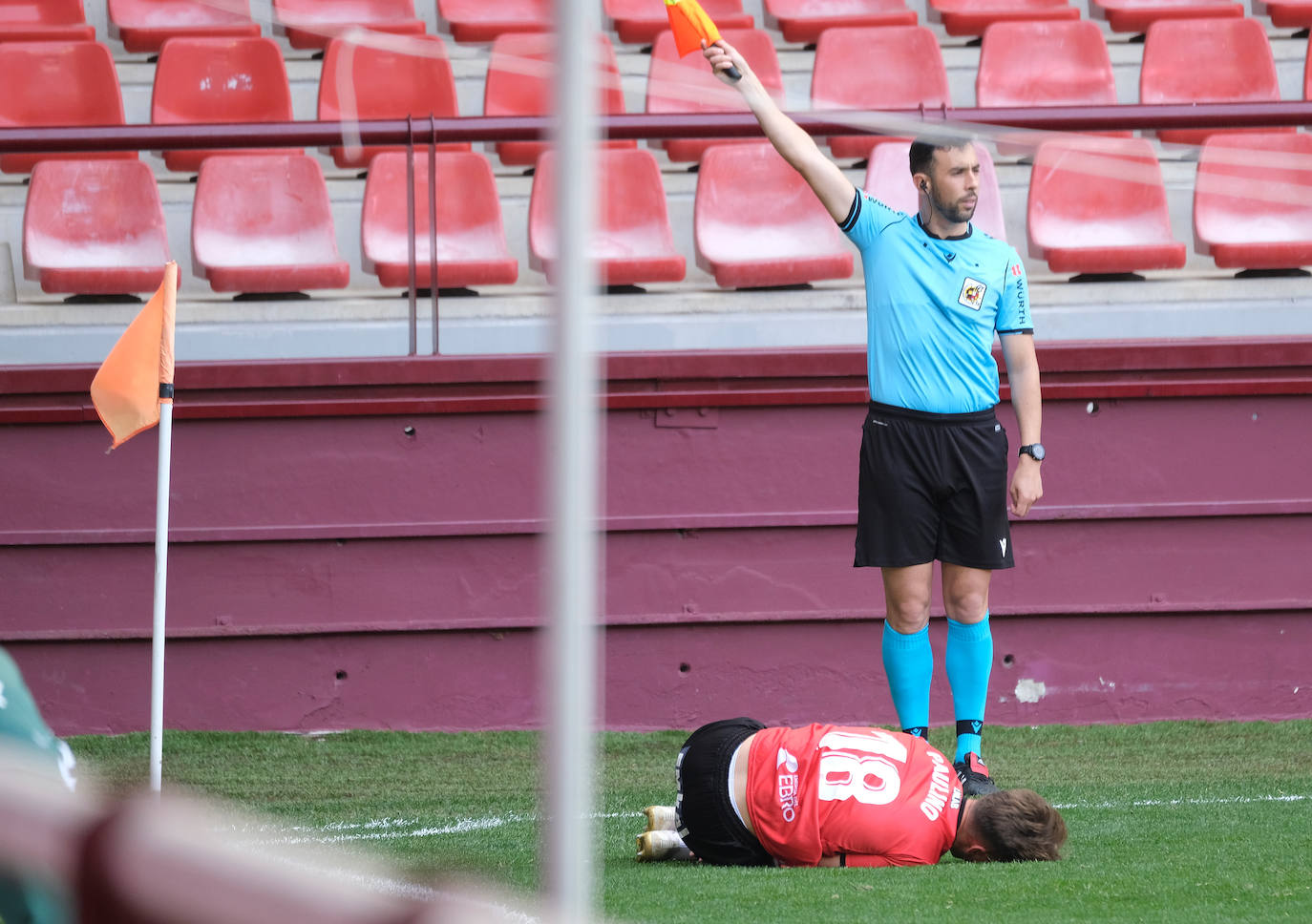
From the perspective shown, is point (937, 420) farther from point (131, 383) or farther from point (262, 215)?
point (262, 215)

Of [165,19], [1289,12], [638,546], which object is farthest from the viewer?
[1289,12]

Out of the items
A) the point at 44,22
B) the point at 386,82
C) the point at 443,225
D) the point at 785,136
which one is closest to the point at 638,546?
the point at 443,225

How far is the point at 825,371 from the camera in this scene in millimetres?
5652

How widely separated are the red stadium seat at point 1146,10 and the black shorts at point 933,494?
4403mm

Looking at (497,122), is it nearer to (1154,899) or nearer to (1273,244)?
(1273,244)

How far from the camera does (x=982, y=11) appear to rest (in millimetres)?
8117

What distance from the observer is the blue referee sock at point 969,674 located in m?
4.32

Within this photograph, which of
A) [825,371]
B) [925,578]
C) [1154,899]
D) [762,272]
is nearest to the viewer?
[1154,899]

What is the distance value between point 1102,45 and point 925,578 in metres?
4.05

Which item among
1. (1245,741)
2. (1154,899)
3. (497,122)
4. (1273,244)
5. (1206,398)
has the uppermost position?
(497,122)

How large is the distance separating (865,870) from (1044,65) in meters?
5.04

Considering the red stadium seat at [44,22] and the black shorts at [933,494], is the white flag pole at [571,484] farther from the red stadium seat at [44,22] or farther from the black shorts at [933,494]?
the red stadium seat at [44,22]

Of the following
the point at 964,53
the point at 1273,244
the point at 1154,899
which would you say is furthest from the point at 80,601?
the point at 964,53

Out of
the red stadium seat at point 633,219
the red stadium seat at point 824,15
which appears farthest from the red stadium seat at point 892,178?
the red stadium seat at point 824,15
